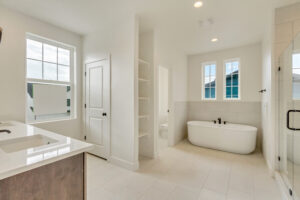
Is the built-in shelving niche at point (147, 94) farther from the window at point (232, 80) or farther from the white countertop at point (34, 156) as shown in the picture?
the window at point (232, 80)

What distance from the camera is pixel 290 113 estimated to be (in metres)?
2.01

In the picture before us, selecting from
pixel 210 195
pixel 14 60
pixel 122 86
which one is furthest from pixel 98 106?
pixel 210 195

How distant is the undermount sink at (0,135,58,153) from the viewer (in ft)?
4.07

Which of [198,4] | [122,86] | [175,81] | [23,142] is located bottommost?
[23,142]

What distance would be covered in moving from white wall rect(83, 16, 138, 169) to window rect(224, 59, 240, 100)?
3.03 m

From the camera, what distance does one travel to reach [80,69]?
3.24m

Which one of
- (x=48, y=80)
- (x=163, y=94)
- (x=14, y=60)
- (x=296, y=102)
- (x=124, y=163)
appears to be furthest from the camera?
(x=163, y=94)

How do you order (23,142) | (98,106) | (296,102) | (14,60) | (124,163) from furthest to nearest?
1. (98,106)
2. (124,163)
3. (14,60)
4. (296,102)
5. (23,142)

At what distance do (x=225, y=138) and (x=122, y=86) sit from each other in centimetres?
264

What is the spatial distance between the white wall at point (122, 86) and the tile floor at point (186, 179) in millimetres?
302

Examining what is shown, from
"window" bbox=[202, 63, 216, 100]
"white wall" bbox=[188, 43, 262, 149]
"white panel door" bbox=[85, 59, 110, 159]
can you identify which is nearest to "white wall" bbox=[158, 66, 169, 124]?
"white wall" bbox=[188, 43, 262, 149]

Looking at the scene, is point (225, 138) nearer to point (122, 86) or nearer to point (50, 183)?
point (122, 86)

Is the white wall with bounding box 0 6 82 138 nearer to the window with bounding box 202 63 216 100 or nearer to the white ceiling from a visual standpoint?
the white ceiling

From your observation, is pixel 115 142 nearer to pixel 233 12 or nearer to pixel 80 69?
pixel 80 69
